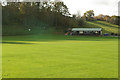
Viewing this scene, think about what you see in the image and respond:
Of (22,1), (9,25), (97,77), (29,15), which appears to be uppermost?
(22,1)

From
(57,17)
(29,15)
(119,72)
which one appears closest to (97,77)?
(119,72)

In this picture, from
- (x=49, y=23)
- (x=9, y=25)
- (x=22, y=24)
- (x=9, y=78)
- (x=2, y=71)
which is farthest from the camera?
(x=49, y=23)

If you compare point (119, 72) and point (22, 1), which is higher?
point (22, 1)

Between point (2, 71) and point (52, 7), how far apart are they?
82730 millimetres

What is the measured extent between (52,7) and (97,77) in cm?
8369

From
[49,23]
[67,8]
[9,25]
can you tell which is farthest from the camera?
[67,8]

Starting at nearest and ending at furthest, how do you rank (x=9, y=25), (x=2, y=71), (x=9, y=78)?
(x=9, y=78) < (x=2, y=71) < (x=9, y=25)

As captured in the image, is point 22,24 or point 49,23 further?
point 49,23

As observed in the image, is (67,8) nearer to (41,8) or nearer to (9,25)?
(41,8)

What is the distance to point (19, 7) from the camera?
82.8 m

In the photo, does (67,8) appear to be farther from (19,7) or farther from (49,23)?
(19,7)

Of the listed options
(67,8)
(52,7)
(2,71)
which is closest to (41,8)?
(52,7)

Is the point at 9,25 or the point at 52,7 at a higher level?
the point at 52,7

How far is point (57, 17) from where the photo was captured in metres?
87.3
